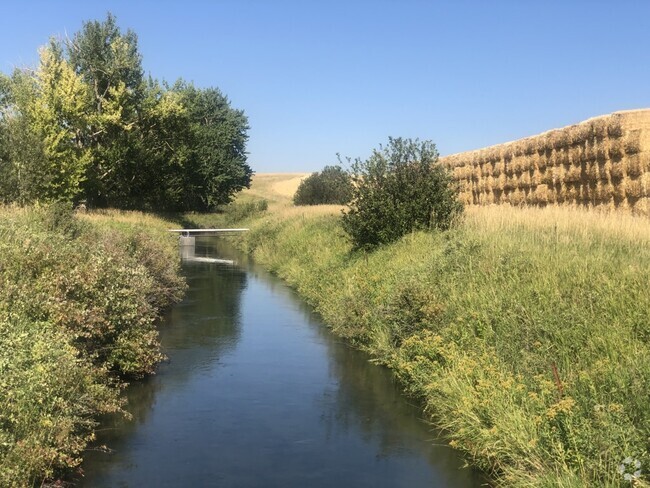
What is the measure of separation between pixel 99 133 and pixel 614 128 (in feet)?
104

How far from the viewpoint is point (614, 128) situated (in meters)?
13.4

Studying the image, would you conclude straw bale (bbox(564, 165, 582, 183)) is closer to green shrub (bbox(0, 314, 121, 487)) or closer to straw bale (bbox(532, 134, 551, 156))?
straw bale (bbox(532, 134, 551, 156))

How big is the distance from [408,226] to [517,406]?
9.87 m

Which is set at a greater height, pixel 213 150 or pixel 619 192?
pixel 213 150

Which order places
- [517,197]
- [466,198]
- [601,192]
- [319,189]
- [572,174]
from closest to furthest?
1. [601,192]
2. [572,174]
3. [517,197]
4. [466,198]
5. [319,189]

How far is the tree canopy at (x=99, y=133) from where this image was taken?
1180 inches

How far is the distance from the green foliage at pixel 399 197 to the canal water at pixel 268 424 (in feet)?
13.5

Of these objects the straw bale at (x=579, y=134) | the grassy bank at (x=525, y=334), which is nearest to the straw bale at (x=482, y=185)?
the straw bale at (x=579, y=134)

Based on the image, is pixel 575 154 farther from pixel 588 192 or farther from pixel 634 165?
pixel 634 165

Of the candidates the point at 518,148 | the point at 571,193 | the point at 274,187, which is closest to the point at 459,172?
the point at 518,148

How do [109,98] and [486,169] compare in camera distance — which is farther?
[109,98]

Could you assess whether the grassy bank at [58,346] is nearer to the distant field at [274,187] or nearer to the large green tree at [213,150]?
the large green tree at [213,150]

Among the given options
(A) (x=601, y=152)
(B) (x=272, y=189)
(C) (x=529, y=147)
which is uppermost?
(B) (x=272, y=189)

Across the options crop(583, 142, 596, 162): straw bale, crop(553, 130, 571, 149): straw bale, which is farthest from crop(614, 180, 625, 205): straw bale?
crop(553, 130, 571, 149): straw bale
